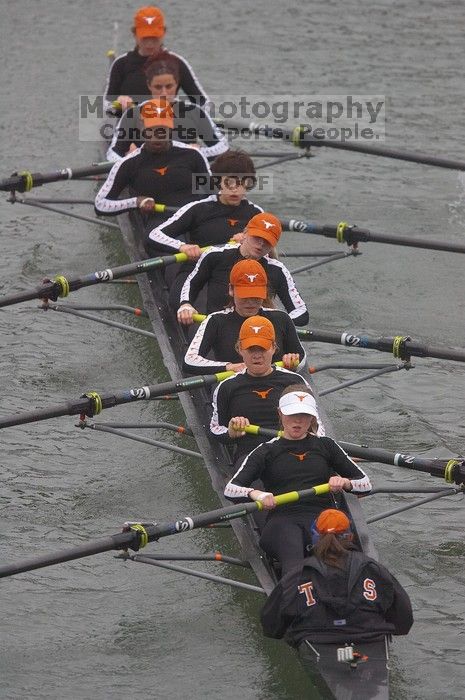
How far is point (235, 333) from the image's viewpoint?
35.5ft

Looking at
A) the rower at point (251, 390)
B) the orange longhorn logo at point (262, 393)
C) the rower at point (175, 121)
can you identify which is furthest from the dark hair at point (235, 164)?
the rower at point (175, 121)

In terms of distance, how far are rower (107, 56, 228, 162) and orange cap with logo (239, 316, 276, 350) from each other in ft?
13.9

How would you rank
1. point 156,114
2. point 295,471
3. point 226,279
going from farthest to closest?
point 156,114 → point 226,279 → point 295,471

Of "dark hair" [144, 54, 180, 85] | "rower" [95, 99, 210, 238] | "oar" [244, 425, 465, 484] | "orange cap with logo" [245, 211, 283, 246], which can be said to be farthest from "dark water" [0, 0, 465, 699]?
"dark hair" [144, 54, 180, 85]

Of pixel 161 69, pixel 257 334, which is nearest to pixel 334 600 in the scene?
pixel 257 334

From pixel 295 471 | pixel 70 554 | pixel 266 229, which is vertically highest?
pixel 266 229

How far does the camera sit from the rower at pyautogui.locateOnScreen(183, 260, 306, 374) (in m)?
10.6

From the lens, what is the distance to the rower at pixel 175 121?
1398 cm

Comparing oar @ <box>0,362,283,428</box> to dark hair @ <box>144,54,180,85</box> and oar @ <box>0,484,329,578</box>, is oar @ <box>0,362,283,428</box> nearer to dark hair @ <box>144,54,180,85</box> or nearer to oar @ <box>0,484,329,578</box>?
oar @ <box>0,484,329,578</box>

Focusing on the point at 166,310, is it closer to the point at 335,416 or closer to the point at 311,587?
the point at 335,416

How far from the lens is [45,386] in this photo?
13.0 m

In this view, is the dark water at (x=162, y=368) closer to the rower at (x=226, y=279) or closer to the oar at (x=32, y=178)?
the rower at (x=226, y=279)

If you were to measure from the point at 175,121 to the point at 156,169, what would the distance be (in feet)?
5.61

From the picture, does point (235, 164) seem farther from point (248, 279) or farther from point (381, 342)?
point (381, 342)
